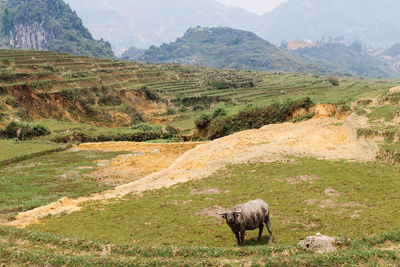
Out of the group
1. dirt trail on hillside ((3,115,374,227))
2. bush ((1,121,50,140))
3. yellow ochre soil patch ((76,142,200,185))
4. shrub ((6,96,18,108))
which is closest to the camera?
dirt trail on hillside ((3,115,374,227))

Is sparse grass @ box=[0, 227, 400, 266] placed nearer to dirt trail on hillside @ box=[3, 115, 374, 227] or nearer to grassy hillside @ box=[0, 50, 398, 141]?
dirt trail on hillside @ box=[3, 115, 374, 227]

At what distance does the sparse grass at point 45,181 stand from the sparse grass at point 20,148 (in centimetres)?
247

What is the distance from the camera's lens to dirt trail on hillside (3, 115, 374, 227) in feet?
79.7

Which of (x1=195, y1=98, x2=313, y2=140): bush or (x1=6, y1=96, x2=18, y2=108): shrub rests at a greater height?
(x1=6, y1=96, x2=18, y2=108): shrub

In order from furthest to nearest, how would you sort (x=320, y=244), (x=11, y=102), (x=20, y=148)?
(x=11, y=102), (x=20, y=148), (x=320, y=244)

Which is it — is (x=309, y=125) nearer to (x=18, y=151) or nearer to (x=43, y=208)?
(x=43, y=208)

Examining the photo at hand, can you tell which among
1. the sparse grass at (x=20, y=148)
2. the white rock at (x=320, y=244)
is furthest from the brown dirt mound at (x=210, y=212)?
the sparse grass at (x=20, y=148)

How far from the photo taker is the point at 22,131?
52.3 metres

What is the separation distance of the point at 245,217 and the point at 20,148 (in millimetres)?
36517

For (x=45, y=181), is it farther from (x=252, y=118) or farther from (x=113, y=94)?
(x=113, y=94)

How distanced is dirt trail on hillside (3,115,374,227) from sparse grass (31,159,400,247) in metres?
1.92

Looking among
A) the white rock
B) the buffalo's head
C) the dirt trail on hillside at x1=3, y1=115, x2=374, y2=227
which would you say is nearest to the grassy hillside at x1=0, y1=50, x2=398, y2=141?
the dirt trail on hillside at x1=3, y1=115, x2=374, y2=227

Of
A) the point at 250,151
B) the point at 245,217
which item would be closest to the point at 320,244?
the point at 245,217

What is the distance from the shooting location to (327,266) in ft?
40.3
